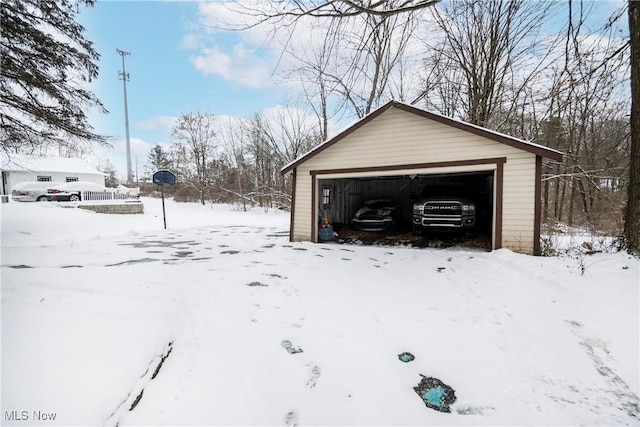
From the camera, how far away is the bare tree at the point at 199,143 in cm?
2633

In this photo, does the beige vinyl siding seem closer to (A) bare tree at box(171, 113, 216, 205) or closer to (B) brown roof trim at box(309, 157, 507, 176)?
(B) brown roof trim at box(309, 157, 507, 176)

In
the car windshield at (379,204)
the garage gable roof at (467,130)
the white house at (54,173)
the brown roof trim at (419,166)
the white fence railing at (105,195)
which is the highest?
the white house at (54,173)

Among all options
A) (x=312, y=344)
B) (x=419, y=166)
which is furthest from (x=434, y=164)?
(x=312, y=344)

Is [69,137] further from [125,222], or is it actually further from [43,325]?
[43,325]

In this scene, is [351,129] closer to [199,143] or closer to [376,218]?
[376,218]

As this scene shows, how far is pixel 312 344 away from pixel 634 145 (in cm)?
712

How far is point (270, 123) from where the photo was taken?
2253cm

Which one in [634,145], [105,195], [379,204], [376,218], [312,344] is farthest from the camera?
[105,195]

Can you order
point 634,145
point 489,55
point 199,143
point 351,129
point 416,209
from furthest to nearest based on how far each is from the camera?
point 199,143, point 489,55, point 416,209, point 351,129, point 634,145

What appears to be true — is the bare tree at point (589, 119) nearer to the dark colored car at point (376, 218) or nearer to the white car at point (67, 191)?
the dark colored car at point (376, 218)

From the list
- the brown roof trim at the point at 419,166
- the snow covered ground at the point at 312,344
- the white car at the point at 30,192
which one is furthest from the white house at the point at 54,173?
the snow covered ground at the point at 312,344

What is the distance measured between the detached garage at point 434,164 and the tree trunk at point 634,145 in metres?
1.20

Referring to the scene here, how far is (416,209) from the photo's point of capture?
9.13 meters

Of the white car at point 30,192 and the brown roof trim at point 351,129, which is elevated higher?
the brown roof trim at point 351,129
